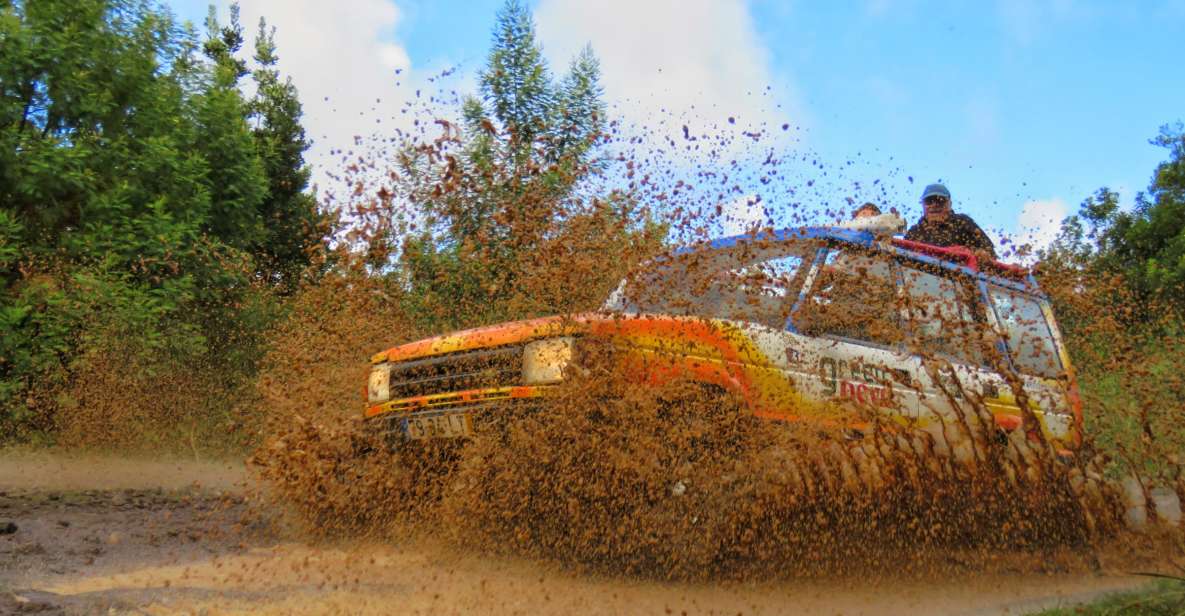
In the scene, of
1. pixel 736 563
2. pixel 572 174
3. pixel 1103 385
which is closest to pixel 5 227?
pixel 572 174

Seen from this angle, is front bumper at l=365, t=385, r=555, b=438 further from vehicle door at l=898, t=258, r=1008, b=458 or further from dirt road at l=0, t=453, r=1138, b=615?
vehicle door at l=898, t=258, r=1008, b=458

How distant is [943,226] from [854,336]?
2804mm

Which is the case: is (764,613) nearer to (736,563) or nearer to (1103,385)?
(736,563)

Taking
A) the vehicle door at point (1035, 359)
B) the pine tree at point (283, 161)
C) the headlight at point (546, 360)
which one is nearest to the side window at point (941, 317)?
the vehicle door at point (1035, 359)

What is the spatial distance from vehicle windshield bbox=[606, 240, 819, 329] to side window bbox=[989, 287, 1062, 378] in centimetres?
157

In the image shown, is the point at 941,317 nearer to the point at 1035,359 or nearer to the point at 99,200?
the point at 1035,359

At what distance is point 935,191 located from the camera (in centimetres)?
818

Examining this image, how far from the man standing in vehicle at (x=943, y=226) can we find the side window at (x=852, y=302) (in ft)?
6.40

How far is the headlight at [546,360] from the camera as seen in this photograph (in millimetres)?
5008

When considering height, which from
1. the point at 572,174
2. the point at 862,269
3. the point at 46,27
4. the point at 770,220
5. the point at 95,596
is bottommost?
the point at 95,596

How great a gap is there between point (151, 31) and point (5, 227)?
3.72 metres

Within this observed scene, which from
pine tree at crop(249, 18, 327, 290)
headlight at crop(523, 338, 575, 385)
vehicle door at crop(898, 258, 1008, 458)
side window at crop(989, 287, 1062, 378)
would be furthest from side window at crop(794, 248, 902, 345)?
pine tree at crop(249, 18, 327, 290)

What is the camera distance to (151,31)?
1259 cm

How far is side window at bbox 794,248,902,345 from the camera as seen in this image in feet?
17.9
